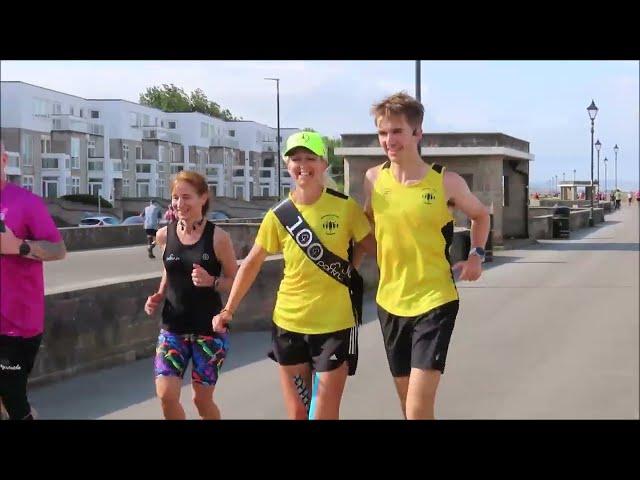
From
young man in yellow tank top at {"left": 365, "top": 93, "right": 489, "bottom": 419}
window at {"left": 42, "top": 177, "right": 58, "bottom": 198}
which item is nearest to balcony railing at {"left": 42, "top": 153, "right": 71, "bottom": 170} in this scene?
window at {"left": 42, "top": 177, "right": 58, "bottom": 198}

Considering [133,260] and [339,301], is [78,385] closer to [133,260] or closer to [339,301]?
[339,301]

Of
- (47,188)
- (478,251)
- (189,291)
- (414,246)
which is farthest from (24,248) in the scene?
(47,188)

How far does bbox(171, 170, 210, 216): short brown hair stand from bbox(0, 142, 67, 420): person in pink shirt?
0.71 metres

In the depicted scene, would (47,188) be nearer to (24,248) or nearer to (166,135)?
(166,135)

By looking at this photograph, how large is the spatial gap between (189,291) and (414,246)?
1.28 meters

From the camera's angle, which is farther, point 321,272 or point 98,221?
Answer: point 98,221

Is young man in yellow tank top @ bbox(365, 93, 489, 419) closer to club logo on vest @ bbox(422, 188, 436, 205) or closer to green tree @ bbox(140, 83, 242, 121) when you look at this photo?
club logo on vest @ bbox(422, 188, 436, 205)

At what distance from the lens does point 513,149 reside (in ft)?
72.2

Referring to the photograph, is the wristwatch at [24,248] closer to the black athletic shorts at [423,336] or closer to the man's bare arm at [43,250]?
the man's bare arm at [43,250]

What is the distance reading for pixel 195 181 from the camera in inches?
193

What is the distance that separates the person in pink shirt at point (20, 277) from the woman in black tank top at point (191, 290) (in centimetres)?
64

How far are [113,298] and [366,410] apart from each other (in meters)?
2.37

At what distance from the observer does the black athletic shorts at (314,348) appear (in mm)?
4461

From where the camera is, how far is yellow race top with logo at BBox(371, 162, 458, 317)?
4266mm
